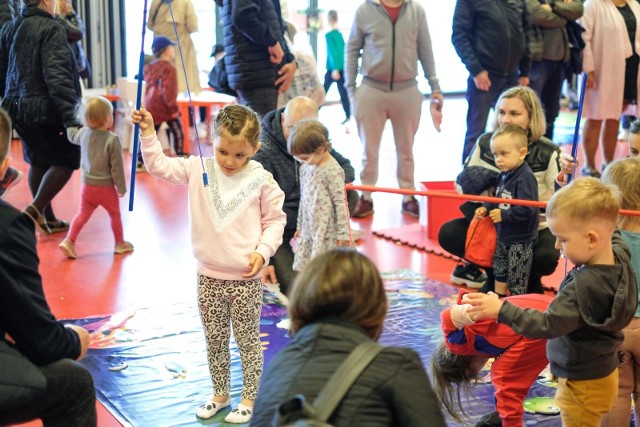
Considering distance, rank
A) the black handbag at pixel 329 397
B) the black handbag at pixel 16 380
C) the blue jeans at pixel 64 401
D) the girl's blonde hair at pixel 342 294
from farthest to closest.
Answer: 1. the blue jeans at pixel 64 401
2. the black handbag at pixel 16 380
3. the girl's blonde hair at pixel 342 294
4. the black handbag at pixel 329 397

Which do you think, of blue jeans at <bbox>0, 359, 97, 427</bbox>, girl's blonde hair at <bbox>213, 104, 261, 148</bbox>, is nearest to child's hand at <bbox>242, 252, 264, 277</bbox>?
girl's blonde hair at <bbox>213, 104, 261, 148</bbox>

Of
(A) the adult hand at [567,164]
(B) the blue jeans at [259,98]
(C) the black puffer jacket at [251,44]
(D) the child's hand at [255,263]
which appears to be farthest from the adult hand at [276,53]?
(D) the child's hand at [255,263]

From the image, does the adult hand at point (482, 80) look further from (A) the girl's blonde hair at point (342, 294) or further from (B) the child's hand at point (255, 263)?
(A) the girl's blonde hair at point (342, 294)

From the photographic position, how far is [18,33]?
5406mm

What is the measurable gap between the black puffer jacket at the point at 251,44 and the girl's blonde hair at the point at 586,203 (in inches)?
127

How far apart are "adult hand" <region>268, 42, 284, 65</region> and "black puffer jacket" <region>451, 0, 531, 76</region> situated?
144 cm

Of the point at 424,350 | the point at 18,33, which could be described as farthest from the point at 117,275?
the point at 424,350

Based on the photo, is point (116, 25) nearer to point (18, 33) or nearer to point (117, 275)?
point (18, 33)

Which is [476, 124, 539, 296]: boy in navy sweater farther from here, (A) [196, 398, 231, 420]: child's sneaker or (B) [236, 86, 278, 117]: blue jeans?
(B) [236, 86, 278, 117]: blue jeans

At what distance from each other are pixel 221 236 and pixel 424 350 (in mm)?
1248

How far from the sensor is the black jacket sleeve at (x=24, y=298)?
237 cm

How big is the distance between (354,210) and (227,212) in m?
1.87

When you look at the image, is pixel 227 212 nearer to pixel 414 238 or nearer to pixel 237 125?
pixel 237 125

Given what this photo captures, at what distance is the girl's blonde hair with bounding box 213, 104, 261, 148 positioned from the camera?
317 cm
